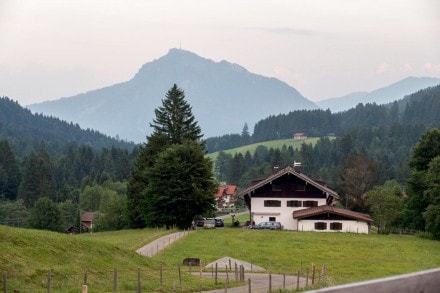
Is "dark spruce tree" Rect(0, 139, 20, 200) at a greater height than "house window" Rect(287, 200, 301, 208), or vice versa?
"dark spruce tree" Rect(0, 139, 20, 200)

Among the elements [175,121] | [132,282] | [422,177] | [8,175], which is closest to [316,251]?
[132,282]

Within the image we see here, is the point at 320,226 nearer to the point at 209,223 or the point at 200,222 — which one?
the point at 209,223

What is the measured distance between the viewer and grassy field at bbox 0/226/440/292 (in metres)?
25.4

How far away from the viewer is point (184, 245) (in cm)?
4988

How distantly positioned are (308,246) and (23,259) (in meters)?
28.4

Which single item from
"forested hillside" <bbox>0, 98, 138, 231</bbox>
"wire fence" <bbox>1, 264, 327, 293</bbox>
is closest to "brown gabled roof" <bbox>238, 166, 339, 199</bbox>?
"forested hillside" <bbox>0, 98, 138, 231</bbox>

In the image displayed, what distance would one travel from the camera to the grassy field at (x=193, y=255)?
25406mm

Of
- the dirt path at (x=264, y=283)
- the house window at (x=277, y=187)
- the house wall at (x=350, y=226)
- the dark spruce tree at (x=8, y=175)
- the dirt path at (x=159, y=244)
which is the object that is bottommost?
the dirt path at (x=264, y=283)

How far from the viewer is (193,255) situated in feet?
148

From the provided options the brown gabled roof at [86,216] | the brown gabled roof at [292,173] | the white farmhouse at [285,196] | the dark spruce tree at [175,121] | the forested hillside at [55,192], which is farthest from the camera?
the brown gabled roof at [86,216]

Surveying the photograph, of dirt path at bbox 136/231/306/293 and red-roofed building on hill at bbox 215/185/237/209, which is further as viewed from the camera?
red-roofed building on hill at bbox 215/185/237/209

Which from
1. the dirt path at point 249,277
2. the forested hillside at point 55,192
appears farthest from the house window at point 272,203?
the forested hillside at point 55,192

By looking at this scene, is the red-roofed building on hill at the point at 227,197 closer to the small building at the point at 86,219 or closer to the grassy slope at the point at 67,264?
the small building at the point at 86,219

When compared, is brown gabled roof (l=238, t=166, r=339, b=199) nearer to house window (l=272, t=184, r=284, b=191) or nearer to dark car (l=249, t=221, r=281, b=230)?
house window (l=272, t=184, r=284, b=191)
